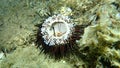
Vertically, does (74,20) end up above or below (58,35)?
above

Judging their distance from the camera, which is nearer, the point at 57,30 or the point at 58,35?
the point at 58,35

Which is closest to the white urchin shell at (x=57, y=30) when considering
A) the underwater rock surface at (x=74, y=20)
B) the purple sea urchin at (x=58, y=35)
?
the purple sea urchin at (x=58, y=35)

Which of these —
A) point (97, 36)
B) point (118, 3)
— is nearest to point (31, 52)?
point (97, 36)

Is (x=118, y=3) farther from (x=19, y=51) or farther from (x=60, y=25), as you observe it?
(x=19, y=51)

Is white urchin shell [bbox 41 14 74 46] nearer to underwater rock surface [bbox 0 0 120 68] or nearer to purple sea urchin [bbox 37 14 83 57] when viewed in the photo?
purple sea urchin [bbox 37 14 83 57]

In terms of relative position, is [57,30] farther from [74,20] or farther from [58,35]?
[74,20]

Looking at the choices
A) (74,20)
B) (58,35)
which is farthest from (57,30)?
(74,20)
